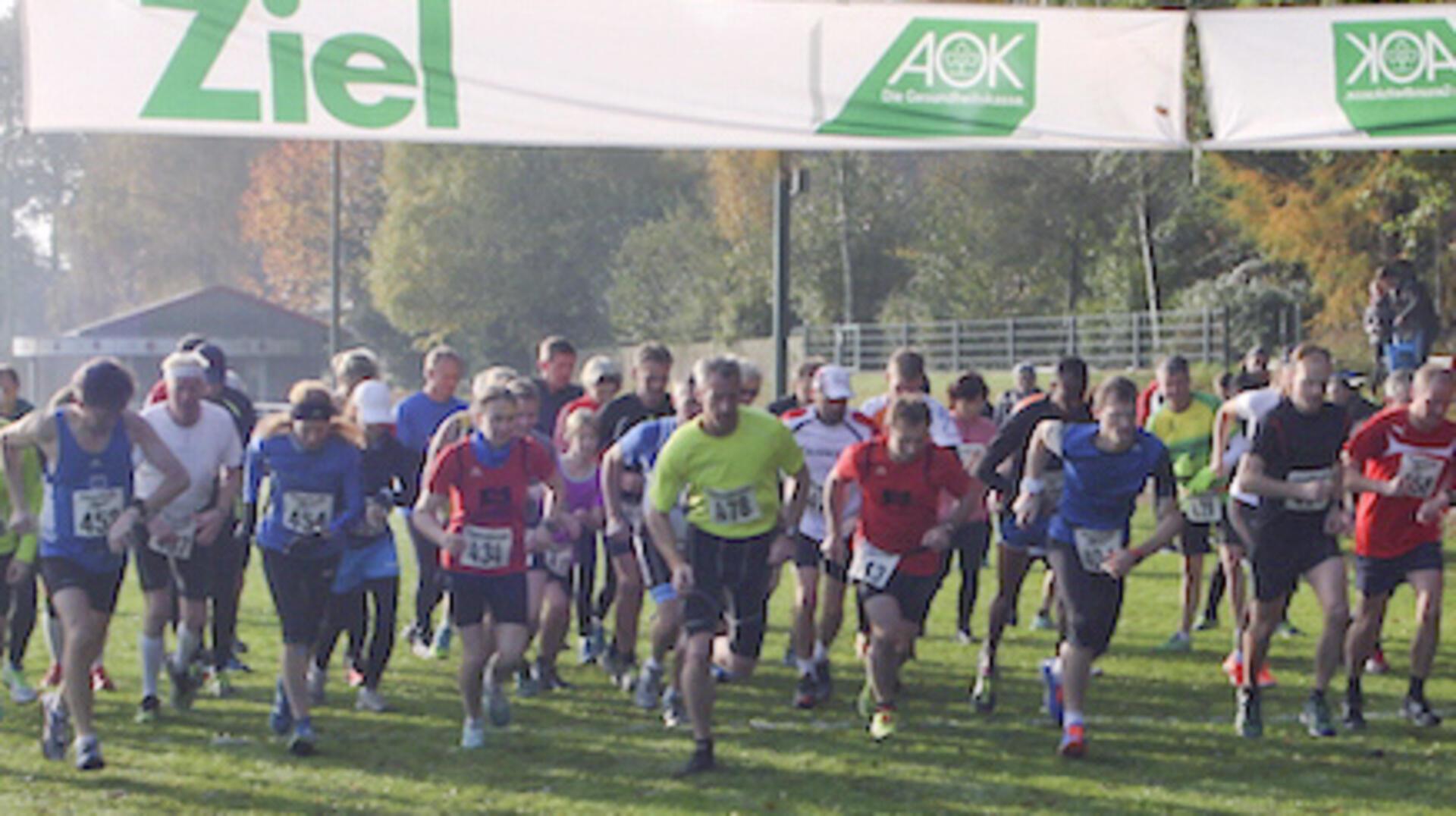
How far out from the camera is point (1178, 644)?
12156mm

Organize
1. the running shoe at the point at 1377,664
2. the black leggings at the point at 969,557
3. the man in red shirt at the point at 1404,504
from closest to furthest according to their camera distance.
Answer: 1. the man in red shirt at the point at 1404,504
2. the running shoe at the point at 1377,664
3. the black leggings at the point at 969,557

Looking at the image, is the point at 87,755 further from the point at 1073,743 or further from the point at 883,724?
the point at 1073,743

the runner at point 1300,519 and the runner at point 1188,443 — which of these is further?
the runner at point 1188,443

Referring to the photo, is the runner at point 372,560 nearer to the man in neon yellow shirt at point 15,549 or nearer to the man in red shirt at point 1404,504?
the man in neon yellow shirt at point 15,549

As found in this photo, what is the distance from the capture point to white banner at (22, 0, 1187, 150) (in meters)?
8.40

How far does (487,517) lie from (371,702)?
195 centimetres

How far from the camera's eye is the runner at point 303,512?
8.75 meters

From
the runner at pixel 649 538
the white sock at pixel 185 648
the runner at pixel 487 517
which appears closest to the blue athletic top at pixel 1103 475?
the runner at pixel 649 538

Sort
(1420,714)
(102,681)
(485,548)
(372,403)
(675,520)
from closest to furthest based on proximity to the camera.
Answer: (485,548), (1420,714), (675,520), (372,403), (102,681)

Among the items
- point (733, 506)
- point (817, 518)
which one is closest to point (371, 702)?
point (817, 518)

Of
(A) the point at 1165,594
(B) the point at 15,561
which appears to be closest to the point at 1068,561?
(B) the point at 15,561

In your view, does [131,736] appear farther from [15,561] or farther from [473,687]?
[473,687]

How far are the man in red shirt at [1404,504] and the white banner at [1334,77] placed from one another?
1.22 meters

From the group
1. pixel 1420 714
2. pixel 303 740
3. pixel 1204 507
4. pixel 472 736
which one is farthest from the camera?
pixel 1204 507
